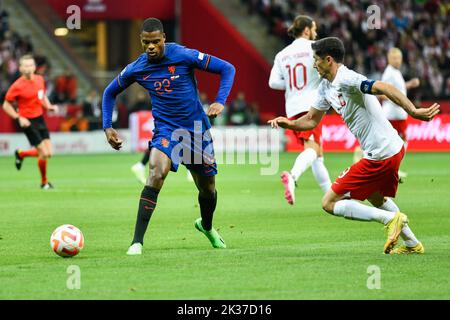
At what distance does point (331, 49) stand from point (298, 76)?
16.2ft

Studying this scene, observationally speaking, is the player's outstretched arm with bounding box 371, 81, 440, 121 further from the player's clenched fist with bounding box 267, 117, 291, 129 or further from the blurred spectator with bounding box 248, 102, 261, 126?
the blurred spectator with bounding box 248, 102, 261, 126

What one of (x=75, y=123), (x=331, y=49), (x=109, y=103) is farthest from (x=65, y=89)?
(x=331, y=49)

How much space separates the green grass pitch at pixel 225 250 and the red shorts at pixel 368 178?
2.05ft

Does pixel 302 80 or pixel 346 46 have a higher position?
pixel 302 80

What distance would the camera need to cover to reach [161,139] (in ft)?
34.6

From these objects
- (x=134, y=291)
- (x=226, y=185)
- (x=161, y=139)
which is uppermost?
(x=161, y=139)

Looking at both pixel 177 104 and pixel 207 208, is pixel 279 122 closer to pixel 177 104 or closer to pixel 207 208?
pixel 177 104

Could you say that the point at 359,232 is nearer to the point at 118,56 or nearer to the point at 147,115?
the point at 147,115

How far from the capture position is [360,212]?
9961mm

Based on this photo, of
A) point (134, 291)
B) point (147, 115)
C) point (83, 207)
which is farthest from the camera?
point (147, 115)

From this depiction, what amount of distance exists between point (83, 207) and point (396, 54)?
7.65 m

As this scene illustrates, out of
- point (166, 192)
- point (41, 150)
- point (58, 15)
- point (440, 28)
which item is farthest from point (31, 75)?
point (440, 28)

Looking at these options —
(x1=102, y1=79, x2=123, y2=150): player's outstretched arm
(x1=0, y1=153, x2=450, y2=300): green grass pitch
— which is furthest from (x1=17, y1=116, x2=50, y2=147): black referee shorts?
(x1=102, y1=79, x2=123, y2=150): player's outstretched arm

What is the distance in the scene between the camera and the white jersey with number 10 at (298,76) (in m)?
14.7
